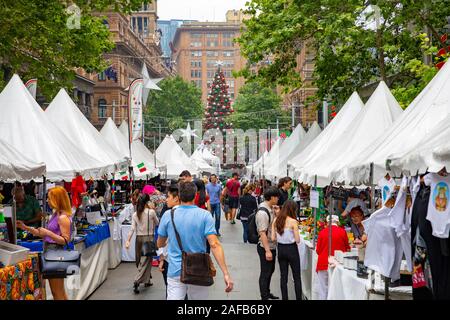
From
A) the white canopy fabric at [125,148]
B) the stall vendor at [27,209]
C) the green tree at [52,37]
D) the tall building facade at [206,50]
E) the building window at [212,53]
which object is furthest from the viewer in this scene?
the building window at [212,53]

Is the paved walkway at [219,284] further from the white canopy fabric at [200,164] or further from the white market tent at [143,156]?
the white canopy fabric at [200,164]

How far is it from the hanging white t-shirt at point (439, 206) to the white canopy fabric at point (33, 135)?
7.14 m

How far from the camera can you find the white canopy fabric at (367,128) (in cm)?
1098

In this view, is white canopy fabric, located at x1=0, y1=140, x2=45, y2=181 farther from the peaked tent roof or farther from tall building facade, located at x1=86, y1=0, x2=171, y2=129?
tall building facade, located at x1=86, y1=0, x2=171, y2=129

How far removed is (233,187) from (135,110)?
7.79 meters

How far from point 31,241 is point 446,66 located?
646cm

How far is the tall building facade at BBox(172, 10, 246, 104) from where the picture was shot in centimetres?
18754

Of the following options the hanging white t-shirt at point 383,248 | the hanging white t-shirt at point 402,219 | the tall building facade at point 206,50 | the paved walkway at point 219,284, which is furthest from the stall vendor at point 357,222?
the tall building facade at point 206,50

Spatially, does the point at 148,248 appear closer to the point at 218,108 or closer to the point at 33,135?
the point at 33,135

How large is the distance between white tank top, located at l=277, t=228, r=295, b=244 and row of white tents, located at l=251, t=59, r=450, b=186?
955 mm

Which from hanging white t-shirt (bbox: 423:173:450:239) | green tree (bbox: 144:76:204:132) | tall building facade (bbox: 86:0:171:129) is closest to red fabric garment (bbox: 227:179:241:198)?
hanging white t-shirt (bbox: 423:173:450:239)

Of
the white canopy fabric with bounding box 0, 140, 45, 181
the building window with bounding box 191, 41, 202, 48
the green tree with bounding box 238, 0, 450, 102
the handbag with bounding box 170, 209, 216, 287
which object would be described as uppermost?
the building window with bounding box 191, 41, 202, 48
